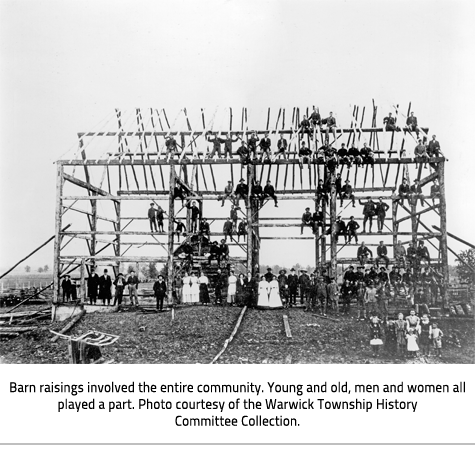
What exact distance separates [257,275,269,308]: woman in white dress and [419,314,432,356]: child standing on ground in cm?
598

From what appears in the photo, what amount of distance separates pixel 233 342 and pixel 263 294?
475 cm

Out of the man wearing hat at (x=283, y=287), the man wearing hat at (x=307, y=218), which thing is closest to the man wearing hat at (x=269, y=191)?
the man wearing hat at (x=307, y=218)

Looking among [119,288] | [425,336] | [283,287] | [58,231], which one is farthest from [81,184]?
[425,336]

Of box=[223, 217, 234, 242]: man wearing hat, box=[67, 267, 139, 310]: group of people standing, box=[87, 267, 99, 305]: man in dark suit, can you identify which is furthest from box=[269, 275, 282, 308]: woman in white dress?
box=[87, 267, 99, 305]: man in dark suit

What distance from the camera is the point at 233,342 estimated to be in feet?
42.4

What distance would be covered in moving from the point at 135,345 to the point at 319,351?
5274 mm

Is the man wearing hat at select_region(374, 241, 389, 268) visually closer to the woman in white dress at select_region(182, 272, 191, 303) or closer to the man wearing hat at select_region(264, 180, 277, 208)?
the man wearing hat at select_region(264, 180, 277, 208)

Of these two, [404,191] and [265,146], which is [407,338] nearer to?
[404,191]

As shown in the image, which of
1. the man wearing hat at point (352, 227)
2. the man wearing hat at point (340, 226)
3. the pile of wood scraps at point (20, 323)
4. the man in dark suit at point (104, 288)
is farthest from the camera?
the man in dark suit at point (104, 288)

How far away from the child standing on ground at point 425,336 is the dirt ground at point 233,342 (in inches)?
17.7

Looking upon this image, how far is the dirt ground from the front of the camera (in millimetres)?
11875

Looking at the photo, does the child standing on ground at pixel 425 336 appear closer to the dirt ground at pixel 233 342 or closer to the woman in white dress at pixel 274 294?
the dirt ground at pixel 233 342

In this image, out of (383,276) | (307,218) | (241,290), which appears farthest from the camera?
(307,218)

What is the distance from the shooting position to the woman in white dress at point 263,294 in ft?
57.3
